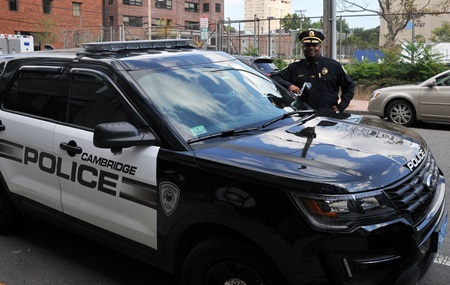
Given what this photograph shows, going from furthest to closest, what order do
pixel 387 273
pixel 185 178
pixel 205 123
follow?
pixel 205 123
pixel 185 178
pixel 387 273

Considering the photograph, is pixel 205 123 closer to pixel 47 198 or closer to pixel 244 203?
pixel 244 203

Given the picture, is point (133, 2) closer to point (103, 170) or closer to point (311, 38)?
point (311, 38)

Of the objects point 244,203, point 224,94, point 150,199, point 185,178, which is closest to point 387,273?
point 244,203

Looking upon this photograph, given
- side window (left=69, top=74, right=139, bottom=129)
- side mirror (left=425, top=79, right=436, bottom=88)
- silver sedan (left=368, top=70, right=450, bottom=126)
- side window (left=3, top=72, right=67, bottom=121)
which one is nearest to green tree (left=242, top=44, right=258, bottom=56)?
silver sedan (left=368, top=70, right=450, bottom=126)

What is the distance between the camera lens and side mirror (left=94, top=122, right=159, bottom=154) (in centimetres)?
274

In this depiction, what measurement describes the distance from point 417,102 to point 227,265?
8.95 meters

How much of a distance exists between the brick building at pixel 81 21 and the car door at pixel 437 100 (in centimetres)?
2572

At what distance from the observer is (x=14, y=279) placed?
11.7 feet

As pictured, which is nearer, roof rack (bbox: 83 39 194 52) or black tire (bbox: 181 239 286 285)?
black tire (bbox: 181 239 286 285)

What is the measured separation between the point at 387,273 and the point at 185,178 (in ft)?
3.91

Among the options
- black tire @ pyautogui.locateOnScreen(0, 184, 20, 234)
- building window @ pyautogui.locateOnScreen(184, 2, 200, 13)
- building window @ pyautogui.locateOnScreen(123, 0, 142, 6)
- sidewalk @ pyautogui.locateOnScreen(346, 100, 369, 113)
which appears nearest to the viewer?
black tire @ pyautogui.locateOnScreen(0, 184, 20, 234)

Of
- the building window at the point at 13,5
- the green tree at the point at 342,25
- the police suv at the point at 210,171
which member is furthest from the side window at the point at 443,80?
the building window at the point at 13,5

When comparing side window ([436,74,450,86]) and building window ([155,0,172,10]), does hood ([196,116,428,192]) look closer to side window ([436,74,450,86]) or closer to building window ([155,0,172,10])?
side window ([436,74,450,86])

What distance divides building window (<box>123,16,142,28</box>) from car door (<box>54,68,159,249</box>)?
5586cm
